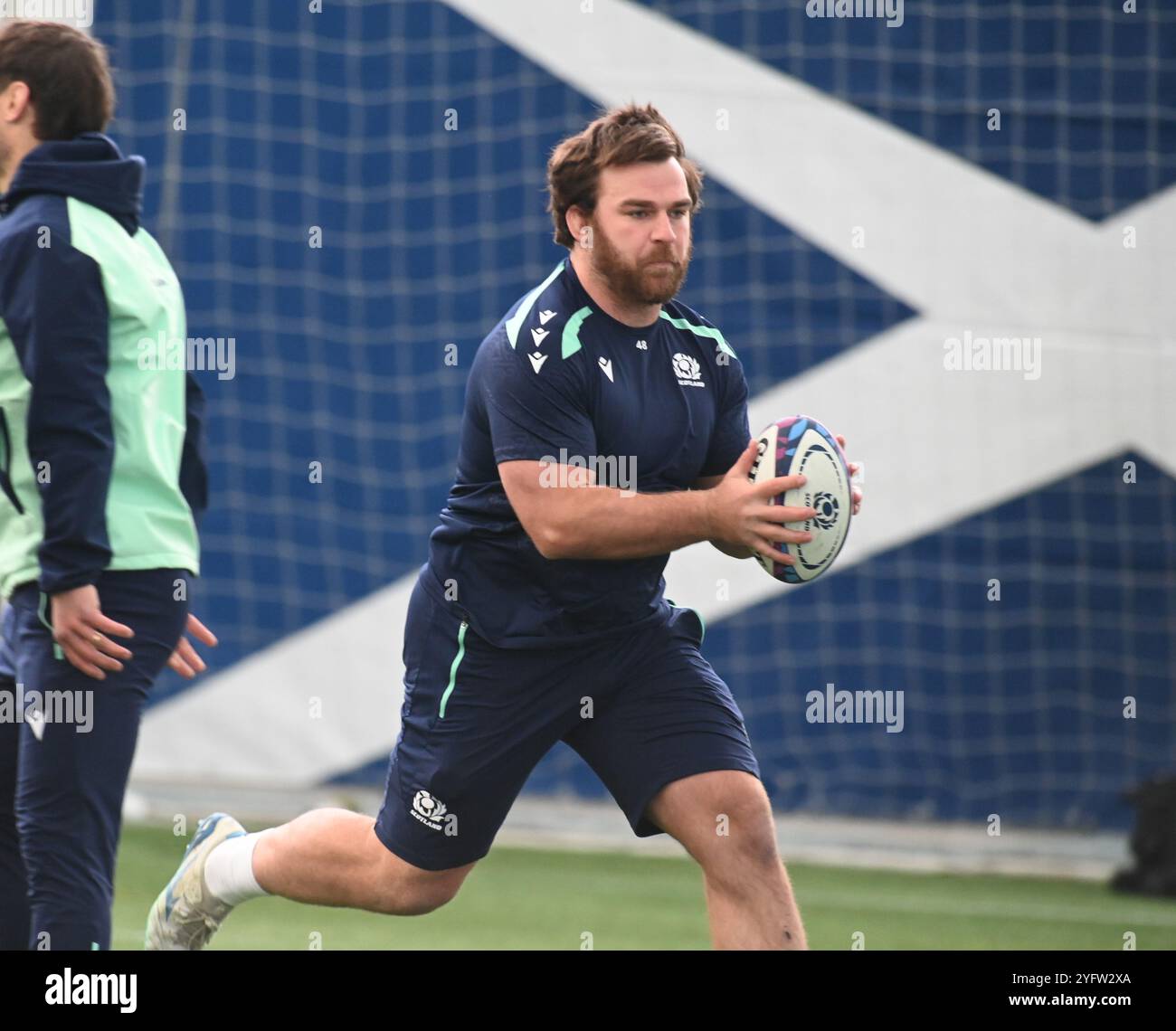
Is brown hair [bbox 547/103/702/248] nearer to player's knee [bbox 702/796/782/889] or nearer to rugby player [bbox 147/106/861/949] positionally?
rugby player [bbox 147/106/861/949]

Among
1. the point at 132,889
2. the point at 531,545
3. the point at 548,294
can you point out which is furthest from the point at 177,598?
the point at 132,889

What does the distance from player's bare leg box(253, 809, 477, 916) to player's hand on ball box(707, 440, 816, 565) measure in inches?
→ 38.8

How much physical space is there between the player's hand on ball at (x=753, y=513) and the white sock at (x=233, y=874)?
4.65 ft

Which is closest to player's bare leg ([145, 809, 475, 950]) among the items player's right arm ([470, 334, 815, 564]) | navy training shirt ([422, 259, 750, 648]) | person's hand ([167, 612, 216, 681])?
person's hand ([167, 612, 216, 681])

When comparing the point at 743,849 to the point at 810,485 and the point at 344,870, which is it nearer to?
the point at 810,485

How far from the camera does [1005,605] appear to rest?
7594 millimetres

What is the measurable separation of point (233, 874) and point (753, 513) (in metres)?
1.59

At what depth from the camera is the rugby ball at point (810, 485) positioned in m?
3.49

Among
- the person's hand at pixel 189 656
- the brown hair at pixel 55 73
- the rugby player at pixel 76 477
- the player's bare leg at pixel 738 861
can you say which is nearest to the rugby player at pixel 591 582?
the player's bare leg at pixel 738 861

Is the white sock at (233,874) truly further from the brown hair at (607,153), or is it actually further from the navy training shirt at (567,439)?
the brown hair at (607,153)

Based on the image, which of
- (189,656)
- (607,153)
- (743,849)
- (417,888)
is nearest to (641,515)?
(743,849)

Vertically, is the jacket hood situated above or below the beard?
above

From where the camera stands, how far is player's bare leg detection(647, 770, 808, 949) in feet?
11.4

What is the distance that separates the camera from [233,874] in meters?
4.03
